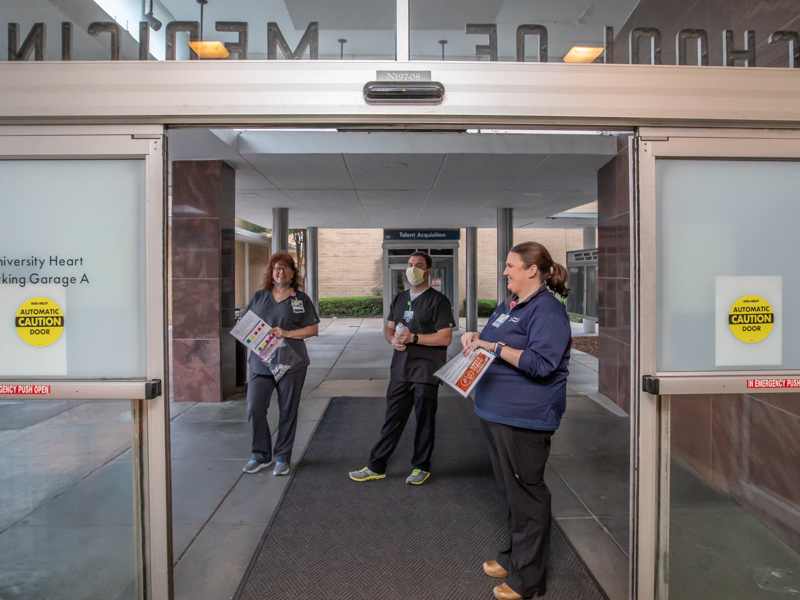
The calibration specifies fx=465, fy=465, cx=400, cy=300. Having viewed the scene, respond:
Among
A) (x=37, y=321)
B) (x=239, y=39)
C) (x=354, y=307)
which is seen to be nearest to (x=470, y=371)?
(x=239, y=39)

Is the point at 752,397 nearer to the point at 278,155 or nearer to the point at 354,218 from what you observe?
the point at 278,155

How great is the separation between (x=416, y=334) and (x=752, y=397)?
233cm

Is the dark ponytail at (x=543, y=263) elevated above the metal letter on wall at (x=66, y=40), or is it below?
below

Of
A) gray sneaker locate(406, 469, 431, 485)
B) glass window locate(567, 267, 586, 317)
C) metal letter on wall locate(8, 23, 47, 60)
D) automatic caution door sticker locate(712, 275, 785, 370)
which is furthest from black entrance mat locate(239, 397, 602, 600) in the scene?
glass window locate(567, 267, 586, 317)

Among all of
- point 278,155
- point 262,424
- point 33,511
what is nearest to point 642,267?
point 262,424

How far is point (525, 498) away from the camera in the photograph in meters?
2.36

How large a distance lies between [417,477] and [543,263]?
221cm

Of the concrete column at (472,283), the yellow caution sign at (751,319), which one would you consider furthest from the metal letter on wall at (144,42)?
the concrete column at (472,283)

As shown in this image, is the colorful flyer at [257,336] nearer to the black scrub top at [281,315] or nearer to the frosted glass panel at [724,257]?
the black scrub top at [281,315]

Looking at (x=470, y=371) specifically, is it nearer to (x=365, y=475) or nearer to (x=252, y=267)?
(x=365, y=475)

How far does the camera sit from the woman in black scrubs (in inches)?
152

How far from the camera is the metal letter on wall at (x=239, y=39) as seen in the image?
6.74 feet

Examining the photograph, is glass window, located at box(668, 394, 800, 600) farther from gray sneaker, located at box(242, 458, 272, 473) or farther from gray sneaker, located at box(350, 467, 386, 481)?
gray sneaker, located at box(242, 458, 272, 473)

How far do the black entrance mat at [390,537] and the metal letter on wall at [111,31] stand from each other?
2717mm
